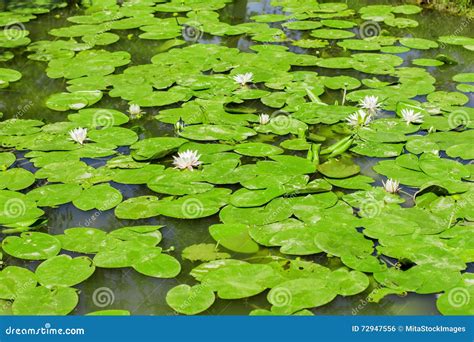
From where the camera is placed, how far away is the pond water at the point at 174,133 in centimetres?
334

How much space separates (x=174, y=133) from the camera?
512 cm

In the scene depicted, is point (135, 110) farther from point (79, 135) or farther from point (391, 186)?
point (391, 186)

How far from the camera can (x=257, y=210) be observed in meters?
4.02

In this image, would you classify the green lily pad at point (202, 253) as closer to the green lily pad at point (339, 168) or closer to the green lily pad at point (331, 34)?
the green lily pad at point (339, 168)

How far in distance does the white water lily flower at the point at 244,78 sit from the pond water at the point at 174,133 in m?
0.24

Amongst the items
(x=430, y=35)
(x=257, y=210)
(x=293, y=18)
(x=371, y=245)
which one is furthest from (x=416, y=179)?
(x=293, y=18)

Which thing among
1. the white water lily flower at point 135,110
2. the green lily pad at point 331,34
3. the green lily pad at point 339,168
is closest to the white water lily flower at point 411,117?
the green lily pad at point 339,168

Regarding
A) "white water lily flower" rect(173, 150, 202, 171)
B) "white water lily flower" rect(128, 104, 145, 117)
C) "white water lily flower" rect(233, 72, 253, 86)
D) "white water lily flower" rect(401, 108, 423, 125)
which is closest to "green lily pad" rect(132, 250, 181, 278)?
"white water lily flower" rect(173, 150, 202, 171)

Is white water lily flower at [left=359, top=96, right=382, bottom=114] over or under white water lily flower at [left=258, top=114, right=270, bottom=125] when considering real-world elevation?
over

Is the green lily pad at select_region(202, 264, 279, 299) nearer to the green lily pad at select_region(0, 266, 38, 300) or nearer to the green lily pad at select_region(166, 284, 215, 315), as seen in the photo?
the green lily pad at select_region(166, 284, 215, 315)

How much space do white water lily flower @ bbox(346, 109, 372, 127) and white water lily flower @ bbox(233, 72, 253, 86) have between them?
1096 millimetres

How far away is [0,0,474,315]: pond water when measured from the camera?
334cm

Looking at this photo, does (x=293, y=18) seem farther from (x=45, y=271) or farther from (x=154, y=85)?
(x=45, y=271)

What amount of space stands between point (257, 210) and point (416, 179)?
3.68 feet
